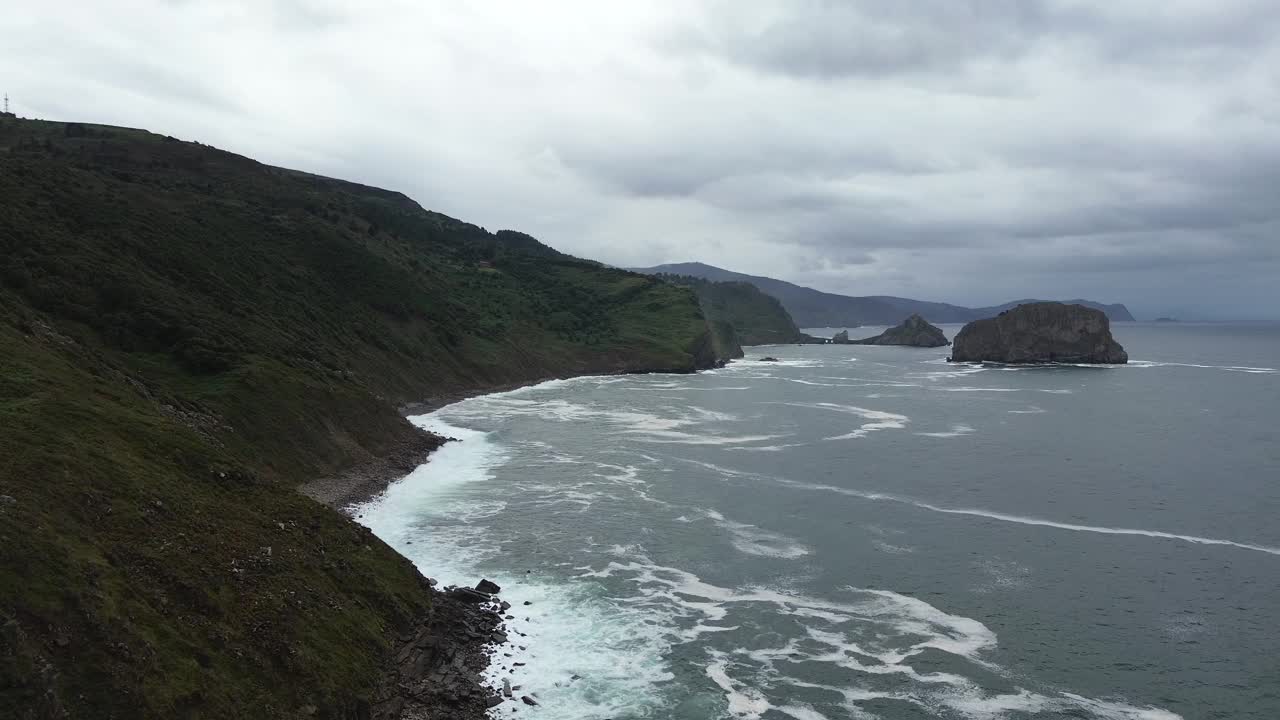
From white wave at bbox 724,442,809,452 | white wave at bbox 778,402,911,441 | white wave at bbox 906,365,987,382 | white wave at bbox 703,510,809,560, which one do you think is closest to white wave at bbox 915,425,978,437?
white wave at bbox 778,402,911,441

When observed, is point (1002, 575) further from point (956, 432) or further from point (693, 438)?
point (956, 432)

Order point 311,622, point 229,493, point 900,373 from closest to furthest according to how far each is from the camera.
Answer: point 311,622 → point 229,493 → point 900,373

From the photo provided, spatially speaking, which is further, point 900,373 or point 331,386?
point 900,373

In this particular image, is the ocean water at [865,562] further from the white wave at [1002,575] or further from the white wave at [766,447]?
the white wave at [766,447]

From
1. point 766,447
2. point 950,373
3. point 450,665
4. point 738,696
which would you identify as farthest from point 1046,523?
point 950,373

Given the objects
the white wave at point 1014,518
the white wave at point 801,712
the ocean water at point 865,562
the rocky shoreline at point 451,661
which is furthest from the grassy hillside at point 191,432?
the white wave at point 1014,518

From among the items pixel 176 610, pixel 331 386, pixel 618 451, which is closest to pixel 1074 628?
pixel 176 610

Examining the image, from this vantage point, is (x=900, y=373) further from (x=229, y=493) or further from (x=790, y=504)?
(x=229, y=493)
